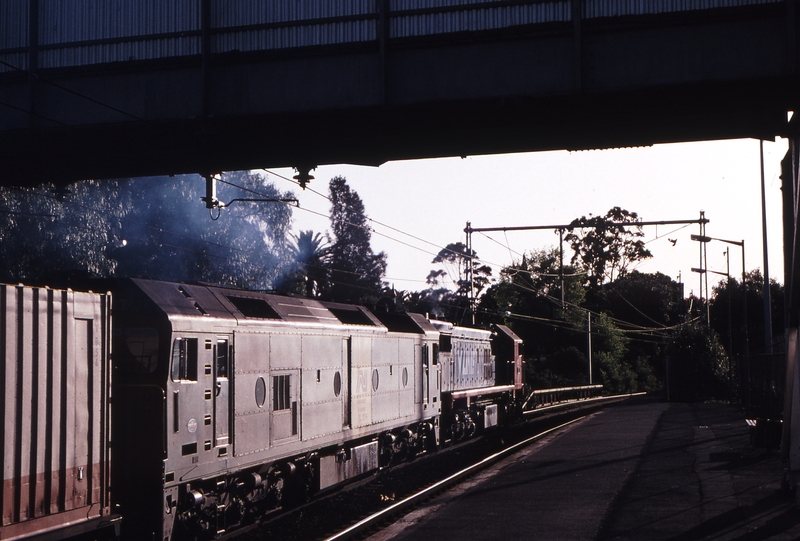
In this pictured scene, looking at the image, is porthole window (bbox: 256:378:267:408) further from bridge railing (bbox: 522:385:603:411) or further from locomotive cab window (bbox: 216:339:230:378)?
bridge railing (bbox: 522:385:603:411)

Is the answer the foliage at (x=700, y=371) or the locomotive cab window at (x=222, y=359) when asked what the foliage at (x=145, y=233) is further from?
the foliage at (x=700, y=371)

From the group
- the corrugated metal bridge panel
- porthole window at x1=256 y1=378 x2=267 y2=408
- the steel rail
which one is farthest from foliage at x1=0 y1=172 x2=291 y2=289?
the corrugated metal bridge panel

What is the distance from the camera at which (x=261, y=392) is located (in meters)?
13.3

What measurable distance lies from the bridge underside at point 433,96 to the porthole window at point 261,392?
4.08 meters

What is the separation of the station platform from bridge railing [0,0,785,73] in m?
7.71

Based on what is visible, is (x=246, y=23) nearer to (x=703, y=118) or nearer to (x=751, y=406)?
(x=703, y=118)

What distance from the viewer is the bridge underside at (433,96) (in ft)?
41.9

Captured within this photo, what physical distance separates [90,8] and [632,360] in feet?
238

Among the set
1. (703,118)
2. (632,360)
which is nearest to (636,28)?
(703,118)

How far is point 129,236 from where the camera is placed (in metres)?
42.1

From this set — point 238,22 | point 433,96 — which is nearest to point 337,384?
point 433,96

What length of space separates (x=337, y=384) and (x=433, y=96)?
616cm

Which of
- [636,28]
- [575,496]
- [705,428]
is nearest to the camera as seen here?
[636,28]

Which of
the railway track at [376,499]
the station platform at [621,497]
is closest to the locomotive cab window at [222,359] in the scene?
the railway track at [376,499]
